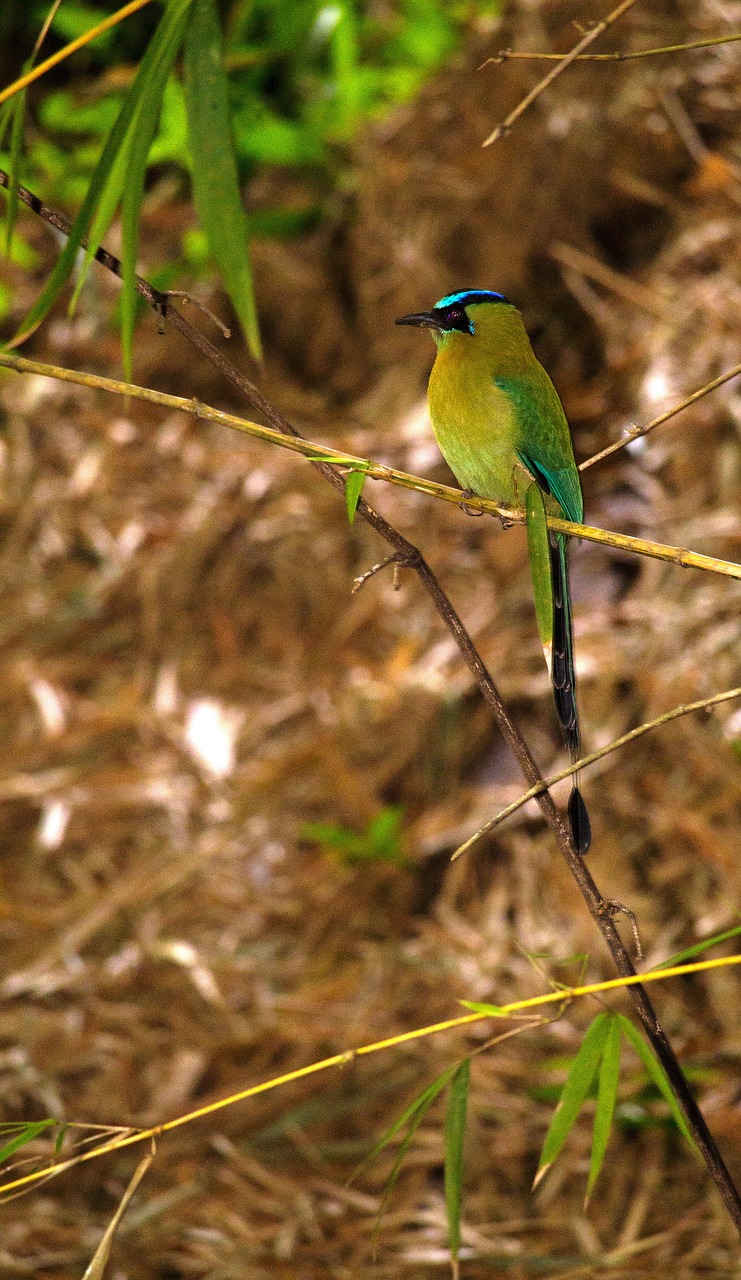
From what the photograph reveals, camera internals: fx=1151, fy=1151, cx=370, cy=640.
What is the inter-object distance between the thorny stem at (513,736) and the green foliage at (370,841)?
1757 millimetres

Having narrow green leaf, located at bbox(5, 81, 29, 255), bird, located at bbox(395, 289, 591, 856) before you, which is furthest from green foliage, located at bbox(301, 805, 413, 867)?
narrow green leaf, located at bbox(5, 81, 29, 255)

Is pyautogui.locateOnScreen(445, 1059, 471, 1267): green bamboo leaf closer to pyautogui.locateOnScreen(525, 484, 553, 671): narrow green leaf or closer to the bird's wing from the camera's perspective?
pyautogui.locateOnScreen(525, 484, 553, 671): narrow green leaf

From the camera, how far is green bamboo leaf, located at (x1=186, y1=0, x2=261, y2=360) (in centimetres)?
91

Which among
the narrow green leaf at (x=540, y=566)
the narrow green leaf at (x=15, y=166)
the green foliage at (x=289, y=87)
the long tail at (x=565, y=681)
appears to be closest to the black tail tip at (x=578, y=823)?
the long tail at (x=565, y=681)

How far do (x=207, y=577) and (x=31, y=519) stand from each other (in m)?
0.73

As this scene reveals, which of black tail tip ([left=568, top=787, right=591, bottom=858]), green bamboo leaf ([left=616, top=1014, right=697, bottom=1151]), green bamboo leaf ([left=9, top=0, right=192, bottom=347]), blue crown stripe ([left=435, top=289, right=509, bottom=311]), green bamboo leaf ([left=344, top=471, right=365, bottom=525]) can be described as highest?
blue crown stripe ([left=435, top=289, right=509, bottom=311])

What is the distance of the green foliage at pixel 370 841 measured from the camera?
9.55 feet

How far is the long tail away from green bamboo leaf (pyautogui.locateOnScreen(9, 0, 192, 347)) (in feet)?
2.36

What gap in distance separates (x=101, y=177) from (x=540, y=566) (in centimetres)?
56

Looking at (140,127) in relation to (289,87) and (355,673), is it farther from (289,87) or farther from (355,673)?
(289,87)

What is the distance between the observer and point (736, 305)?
355 centimetres

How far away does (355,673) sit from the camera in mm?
3518

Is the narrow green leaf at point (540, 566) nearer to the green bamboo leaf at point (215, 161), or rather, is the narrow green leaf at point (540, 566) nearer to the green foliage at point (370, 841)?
the green bamboo leaf at point (215, 161)

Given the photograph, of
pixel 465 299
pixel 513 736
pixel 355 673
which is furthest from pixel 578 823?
pixel 355 673
